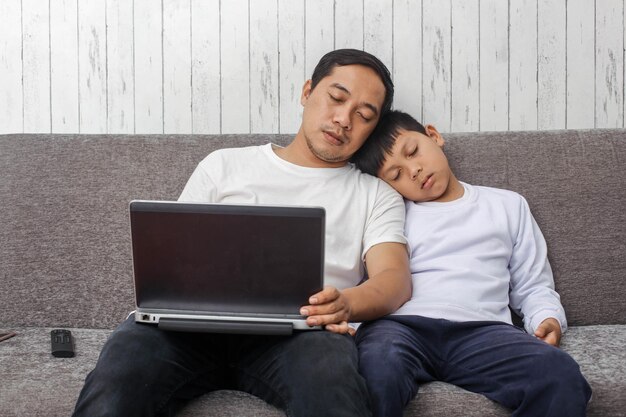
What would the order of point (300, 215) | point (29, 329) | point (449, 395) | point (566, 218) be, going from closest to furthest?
point (300, 215)
point (449, 395)
point (29, 329)
point (566, 218)

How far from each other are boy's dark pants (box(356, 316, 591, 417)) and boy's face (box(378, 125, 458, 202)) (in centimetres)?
38

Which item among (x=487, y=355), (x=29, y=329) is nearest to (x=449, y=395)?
(x=487, y=355)

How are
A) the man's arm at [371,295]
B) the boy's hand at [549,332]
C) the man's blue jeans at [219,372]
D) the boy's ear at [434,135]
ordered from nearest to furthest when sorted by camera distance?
the man's blue jeans at [219,372], the man's arm at [371,295], the boy's hand at [549,332], the boy's ear at [434,135]

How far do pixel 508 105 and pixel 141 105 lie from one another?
3.82ft

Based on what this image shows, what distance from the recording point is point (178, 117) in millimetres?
2303

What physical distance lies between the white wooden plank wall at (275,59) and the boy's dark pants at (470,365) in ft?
2.94

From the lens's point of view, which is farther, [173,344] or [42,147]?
[42,147]

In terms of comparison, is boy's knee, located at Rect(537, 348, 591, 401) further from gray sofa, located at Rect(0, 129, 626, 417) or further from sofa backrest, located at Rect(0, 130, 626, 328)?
sofa backrest, located at Rect(0, 130, 626, 328)

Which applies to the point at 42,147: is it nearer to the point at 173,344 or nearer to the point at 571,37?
the point at 173,344

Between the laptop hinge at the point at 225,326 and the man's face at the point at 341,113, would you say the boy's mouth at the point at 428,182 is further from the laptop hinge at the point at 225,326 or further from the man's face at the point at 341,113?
the laptop hinge at the point at 225,326

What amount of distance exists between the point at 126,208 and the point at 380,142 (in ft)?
2.31

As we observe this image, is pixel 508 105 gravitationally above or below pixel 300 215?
above

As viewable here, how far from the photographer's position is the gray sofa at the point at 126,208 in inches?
75.9

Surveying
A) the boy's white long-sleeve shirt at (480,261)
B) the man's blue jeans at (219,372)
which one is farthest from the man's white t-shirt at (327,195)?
the man's blue jeans at (219,372)
